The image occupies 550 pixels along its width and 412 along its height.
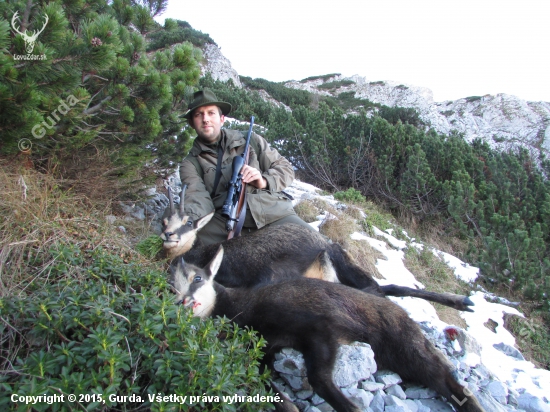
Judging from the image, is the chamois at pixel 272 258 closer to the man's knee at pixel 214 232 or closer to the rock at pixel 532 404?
the man's knee at pixel 214 232

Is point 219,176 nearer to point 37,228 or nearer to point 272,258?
point 272,258

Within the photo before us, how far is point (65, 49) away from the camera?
336cm

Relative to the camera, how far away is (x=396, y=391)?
2.71 metres

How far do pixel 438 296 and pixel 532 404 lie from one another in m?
1.15

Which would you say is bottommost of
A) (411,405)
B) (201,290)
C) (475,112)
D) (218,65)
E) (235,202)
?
(411,405)

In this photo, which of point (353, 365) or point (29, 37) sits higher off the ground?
point (29, 37)

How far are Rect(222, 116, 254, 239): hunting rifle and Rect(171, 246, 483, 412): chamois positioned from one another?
1.28 metres

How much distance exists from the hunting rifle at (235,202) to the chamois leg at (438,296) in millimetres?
1864

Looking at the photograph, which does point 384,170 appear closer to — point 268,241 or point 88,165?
point 268,241

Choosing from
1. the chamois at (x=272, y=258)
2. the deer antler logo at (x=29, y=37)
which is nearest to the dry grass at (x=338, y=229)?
the chamois at (x=272, y=258)

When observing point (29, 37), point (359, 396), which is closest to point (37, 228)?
point (29, 37)

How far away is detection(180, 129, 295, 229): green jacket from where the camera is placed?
480cm

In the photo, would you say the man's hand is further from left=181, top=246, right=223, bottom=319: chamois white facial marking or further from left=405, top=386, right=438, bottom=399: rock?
left=405, top=386, right=438, bottom=399: rock

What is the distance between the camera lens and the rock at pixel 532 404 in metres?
2.93
